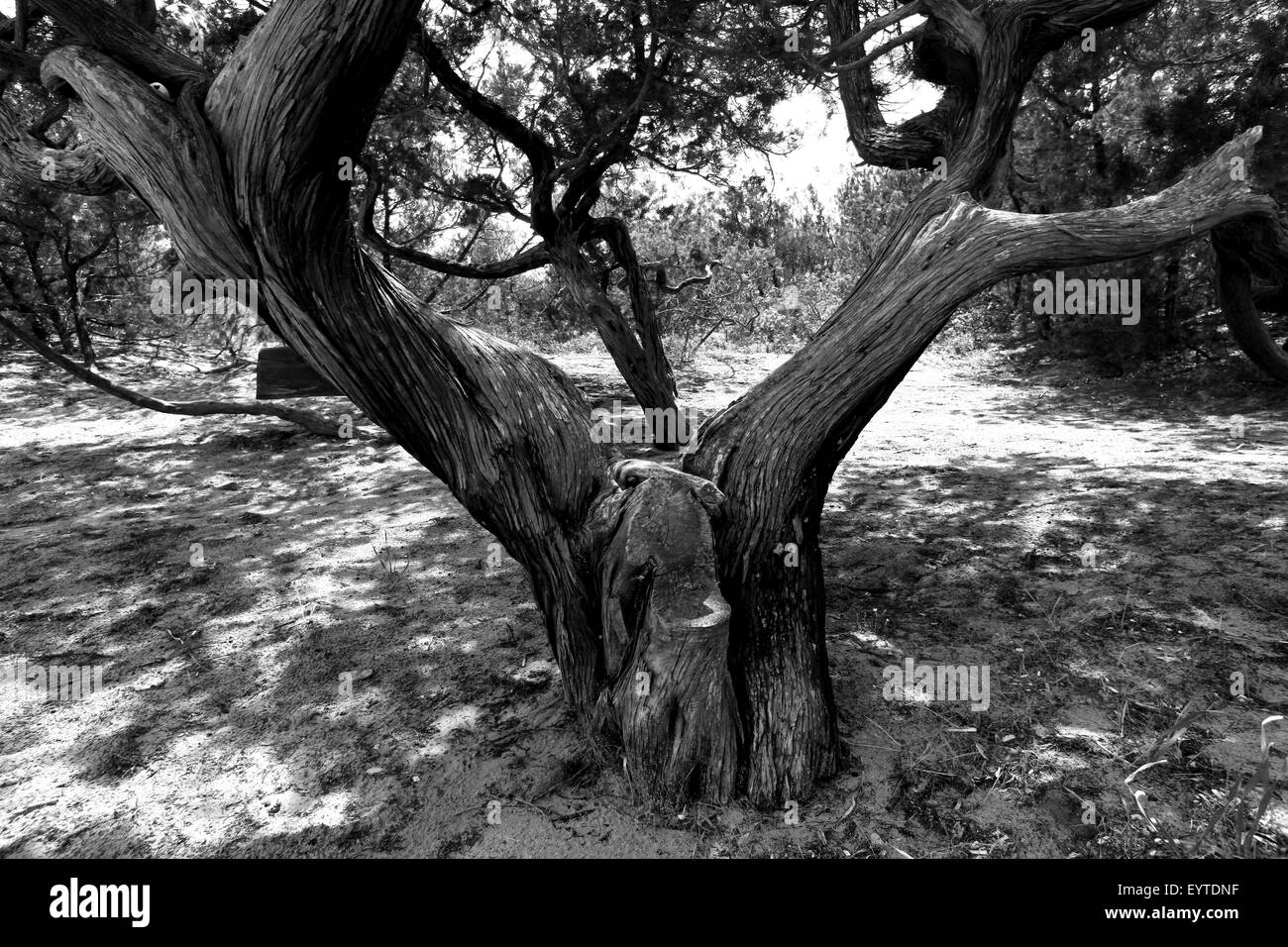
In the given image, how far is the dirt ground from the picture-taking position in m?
2.19

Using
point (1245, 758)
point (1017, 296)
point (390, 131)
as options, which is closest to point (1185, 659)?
point (1245, 758)

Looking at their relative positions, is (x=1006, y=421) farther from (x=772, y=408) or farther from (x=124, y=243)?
(x=124, y=243)

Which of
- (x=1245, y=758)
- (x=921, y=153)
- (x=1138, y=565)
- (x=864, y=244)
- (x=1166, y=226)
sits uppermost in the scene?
(x=864, y=244)

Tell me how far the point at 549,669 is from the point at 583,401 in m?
1.09

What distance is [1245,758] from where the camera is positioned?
2.29m

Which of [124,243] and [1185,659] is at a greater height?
[124,243]

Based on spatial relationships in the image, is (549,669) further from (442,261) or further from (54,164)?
(442,261)

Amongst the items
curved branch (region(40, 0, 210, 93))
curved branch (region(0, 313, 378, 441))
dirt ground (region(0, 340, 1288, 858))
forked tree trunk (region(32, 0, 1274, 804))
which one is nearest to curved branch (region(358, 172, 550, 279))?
curved branch (region(0, 313, 378, 441))

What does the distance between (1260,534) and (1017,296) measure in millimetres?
9096

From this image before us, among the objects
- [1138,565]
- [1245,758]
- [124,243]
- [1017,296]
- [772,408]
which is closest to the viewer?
[1245,758]

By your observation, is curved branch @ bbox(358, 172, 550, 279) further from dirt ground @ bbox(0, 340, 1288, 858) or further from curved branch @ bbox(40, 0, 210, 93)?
curved branch @ bbox(40, 0, 210, 93)

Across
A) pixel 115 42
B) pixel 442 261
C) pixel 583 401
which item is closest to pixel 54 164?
pixel 115 42

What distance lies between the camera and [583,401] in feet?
8.84

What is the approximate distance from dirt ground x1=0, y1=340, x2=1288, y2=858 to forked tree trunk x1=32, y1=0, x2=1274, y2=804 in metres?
0.29
